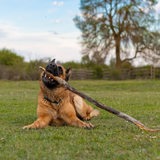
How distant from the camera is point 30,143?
20.5 feet

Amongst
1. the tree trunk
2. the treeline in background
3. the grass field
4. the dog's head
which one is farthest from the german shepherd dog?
the tree trunk

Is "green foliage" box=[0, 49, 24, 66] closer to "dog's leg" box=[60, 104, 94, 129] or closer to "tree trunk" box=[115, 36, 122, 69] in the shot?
"tree trunk" box=[115, 36, 122, 69]

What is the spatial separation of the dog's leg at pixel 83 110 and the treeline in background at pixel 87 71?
125 ft

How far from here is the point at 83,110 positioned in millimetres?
9516

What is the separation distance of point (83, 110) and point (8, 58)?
47.9 m

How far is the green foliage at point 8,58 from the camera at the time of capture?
182 feet

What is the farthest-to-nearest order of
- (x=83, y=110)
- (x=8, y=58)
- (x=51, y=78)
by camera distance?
(x=8, y=58) < (x=83, y=110) < (x=51, y=78)

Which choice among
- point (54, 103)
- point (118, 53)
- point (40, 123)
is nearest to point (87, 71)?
point (118, 53)

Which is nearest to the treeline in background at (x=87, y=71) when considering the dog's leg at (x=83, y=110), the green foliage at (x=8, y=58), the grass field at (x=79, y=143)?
the green foliage at (x=8, y=58)

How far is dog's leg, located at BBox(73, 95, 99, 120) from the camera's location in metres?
9.15

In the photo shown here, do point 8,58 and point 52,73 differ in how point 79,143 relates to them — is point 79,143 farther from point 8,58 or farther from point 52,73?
point 8,58

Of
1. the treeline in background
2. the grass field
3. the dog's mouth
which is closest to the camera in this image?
the grass field

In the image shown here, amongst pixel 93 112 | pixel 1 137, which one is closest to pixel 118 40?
pixel 93 112

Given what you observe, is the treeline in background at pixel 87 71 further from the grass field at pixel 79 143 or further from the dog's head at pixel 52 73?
the grass field at pixel 79 143
